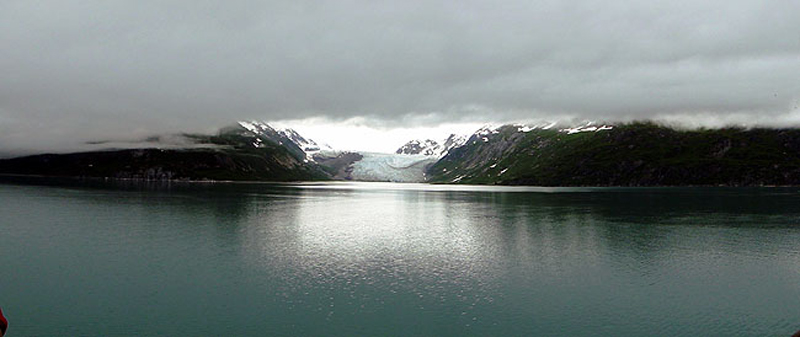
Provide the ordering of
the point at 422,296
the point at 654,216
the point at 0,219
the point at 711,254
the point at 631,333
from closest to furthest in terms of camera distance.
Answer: the point at 631,333 < the point at 422,296 < the point at 711,254 < the point at 0,219 < the point at 654,216

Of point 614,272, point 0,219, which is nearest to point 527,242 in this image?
point 614,272

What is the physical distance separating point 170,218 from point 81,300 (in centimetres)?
6527

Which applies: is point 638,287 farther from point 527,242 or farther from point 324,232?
point 324,232

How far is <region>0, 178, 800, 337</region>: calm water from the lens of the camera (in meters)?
33.7

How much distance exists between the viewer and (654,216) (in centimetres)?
11425

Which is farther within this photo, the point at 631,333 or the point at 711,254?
the point at 711,254

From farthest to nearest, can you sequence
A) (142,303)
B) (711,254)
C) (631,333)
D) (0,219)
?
(0,219) < (711,254) < (142,303) < (631,333)

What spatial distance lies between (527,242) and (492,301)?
33.5m

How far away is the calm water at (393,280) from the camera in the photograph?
33688mm

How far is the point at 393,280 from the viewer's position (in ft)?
149

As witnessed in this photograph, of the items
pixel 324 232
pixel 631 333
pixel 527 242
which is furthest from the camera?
pixel 324 232

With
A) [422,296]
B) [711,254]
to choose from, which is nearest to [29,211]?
[422,296]

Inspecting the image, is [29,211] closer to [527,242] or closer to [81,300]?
[81,300]

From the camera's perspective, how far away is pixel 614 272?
50656 mm
